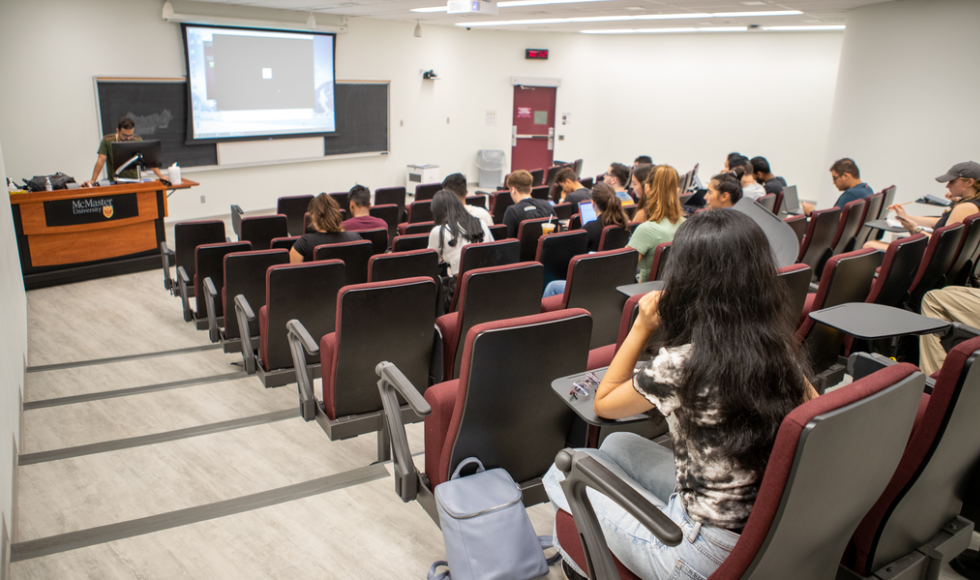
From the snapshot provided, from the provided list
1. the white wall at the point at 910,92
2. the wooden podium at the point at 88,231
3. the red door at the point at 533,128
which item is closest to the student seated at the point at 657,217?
the white wall at the point at 910,92

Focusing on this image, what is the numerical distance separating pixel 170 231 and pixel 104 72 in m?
2.12

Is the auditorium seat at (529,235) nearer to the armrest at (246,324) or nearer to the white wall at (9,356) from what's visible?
the armrest at (246,324)

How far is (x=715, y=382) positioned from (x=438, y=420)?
Result: 991 millimetres

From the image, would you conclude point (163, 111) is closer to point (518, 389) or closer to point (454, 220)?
point (454, 220)

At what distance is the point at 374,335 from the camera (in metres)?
2.74

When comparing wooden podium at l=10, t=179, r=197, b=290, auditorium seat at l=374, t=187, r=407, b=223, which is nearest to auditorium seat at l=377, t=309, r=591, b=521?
wooden podium at l=10, t=179, r=197, b=290

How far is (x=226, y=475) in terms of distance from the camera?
278cm

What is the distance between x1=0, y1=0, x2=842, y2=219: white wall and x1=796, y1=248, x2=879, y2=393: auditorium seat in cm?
851

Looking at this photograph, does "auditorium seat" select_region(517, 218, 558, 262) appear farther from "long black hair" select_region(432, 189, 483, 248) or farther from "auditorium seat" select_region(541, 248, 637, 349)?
"auditorium seat" select_region(541, 248, 637, 349)

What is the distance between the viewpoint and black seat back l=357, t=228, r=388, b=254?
15.3 ft

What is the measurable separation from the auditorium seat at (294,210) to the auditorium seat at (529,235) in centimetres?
272

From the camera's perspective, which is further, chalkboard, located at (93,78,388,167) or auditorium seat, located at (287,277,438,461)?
chalkboard, located at (93,78,388,167)

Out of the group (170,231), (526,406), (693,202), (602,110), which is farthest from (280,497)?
(602,110)

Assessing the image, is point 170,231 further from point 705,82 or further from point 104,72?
point 705,82
